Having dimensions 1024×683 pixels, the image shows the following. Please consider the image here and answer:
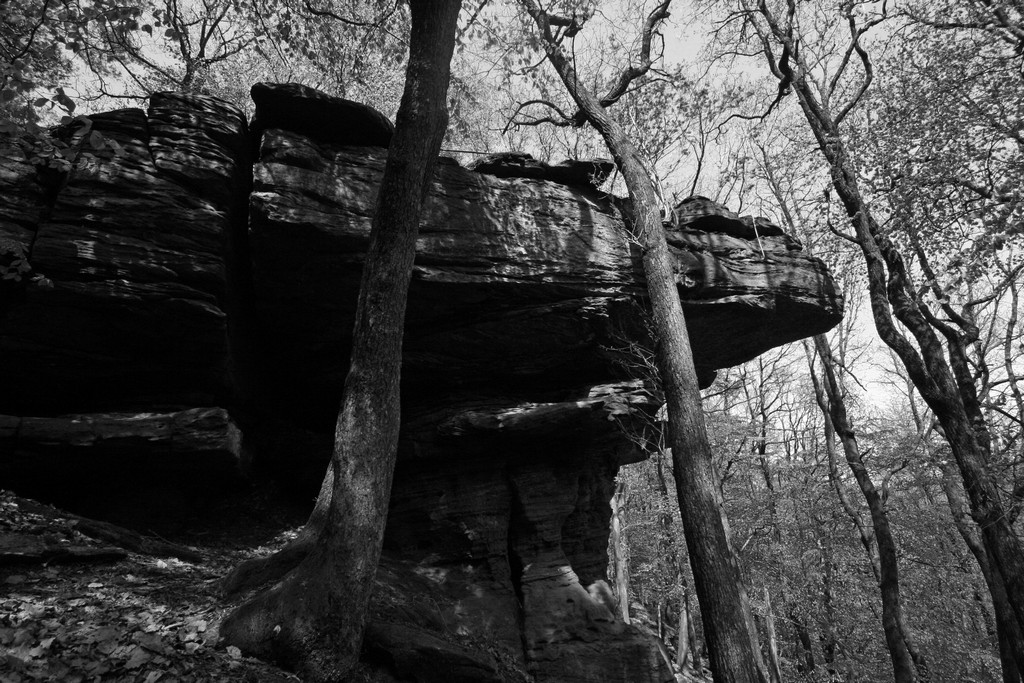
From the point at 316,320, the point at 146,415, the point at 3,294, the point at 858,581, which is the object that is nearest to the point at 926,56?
the point at 316,320

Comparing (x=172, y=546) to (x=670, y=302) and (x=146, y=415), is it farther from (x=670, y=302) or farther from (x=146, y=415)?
(x=670, y=302)

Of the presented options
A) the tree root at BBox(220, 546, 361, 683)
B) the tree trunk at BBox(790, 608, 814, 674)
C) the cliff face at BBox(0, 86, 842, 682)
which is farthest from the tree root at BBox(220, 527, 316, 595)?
the tree trunk at BBox(790, 608, 814, 674)

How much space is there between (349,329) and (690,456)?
560 cm

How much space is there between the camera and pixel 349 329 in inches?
373

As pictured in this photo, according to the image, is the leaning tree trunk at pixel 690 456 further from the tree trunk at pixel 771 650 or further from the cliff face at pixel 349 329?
the tree trunk at pixel 771 650

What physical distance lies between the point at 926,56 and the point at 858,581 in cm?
2207

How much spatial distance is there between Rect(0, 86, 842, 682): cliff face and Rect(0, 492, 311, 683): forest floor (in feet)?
5.54

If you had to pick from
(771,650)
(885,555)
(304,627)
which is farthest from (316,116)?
(771,650)

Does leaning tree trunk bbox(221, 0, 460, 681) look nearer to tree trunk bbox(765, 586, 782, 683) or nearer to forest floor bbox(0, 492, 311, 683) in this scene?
forest floor bbox(0, 492, 311, 683)

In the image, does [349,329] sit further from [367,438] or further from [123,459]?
[367,438]

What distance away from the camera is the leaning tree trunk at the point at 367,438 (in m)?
4.68

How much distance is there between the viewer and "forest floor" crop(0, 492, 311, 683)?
4.10m

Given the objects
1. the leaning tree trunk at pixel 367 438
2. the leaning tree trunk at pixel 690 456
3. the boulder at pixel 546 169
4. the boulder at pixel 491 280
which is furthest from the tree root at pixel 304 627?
the boulder at pixel 546 169

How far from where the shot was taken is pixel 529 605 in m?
9.35
